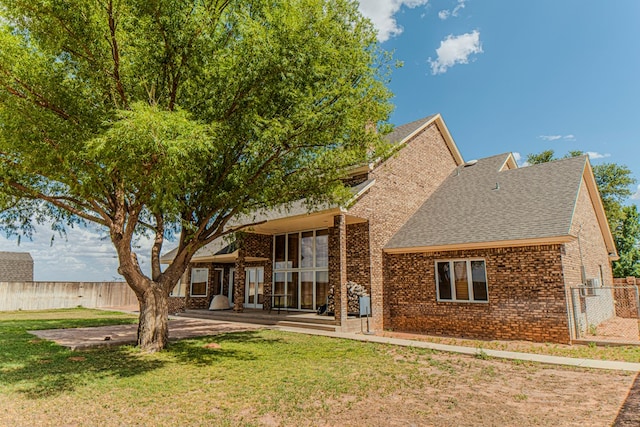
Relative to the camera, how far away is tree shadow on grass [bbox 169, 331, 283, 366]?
8688 mm

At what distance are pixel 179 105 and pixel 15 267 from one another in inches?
1714

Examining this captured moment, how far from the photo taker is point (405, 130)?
18109 mm

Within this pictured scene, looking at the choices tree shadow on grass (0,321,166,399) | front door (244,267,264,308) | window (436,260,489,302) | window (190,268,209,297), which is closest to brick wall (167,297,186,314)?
window (190,268,209,297)

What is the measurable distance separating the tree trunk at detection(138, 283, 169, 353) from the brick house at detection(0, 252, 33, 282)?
39960 mm

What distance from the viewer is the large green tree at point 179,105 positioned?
6715 millimetres

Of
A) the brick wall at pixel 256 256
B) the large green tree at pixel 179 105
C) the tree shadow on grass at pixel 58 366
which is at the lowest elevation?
the tree shadow on grass at pixel 58 366

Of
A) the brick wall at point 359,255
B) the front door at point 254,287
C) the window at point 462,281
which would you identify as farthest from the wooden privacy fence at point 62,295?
the window at point 462,281

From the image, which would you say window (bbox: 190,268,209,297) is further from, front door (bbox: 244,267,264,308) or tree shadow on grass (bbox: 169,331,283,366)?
tree shadow on grass (bbox: 169,331,283,366)

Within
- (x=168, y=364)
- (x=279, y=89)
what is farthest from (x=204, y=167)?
(x=168, y=364)

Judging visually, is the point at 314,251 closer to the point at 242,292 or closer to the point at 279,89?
the point at 242,292

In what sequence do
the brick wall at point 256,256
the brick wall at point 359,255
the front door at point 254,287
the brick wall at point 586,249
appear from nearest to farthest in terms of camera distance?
the brick wall at point 586,249 → the brick wall at point 359,255 → the brick wall at point 256,256 → the front door at point 254,287

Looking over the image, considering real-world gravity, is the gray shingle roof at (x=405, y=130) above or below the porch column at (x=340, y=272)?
above

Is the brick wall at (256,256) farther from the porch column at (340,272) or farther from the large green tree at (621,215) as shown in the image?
the large green tree at (621,215)

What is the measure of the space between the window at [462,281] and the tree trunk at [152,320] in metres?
9.41
